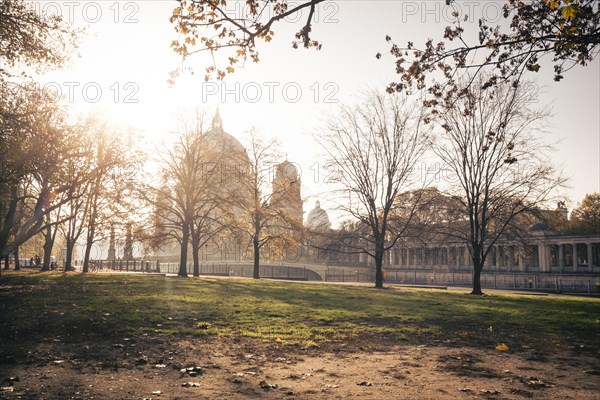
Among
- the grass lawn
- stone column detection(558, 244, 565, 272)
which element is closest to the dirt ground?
the grass lawn

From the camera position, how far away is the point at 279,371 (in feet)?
23.3

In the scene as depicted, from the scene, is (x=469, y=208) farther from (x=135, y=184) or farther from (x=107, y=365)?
(x=107, y=365)

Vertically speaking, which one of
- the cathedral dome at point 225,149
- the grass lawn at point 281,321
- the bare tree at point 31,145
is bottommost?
the grass lawn at point 281,321

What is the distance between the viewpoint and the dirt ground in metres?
5.86

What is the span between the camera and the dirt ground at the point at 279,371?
586 cm

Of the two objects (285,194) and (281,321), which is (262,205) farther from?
(281,321)

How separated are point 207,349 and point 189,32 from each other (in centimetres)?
558

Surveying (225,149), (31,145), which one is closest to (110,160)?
(31,145)

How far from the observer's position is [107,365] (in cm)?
706

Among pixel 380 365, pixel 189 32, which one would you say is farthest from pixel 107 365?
pixel 189 32

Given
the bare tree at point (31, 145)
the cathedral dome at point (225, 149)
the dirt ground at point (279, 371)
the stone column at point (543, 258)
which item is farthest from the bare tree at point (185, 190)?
the stone column at point (543, 258)

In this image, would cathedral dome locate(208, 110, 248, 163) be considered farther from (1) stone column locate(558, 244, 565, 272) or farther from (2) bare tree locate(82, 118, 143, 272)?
(1) stone column locate(558, 244, 565, 272)

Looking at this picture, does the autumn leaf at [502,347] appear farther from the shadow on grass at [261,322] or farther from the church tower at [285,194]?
the church tower at [285,194]

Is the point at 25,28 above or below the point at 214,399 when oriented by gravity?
above
